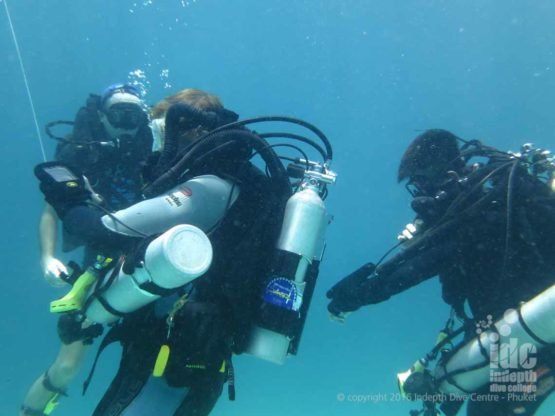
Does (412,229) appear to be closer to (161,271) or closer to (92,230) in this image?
(161,271)

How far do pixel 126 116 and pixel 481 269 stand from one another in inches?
199

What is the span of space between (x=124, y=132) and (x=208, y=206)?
13.4 feet

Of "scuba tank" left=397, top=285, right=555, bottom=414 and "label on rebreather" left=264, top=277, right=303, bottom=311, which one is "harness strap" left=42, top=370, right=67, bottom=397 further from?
"scuba tank" left=397, top=285, right=555, bottom=414

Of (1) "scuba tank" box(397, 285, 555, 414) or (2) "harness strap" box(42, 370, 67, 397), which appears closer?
(1) "scuba tank" box(397, 285, 555, 414)

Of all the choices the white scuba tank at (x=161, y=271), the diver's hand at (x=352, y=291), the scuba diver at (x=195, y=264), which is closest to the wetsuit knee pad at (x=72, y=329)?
the scuba diver at (x=195, y=264)

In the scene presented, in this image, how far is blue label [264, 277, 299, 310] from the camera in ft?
9.23

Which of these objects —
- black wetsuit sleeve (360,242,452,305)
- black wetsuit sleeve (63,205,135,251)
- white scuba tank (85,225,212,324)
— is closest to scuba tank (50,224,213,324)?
white scuba tank (85,225,212,324)

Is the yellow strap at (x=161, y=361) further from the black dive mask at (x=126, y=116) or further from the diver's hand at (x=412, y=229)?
the black dive mask at (x=126, y=116)

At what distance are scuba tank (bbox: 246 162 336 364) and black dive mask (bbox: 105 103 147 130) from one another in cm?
388

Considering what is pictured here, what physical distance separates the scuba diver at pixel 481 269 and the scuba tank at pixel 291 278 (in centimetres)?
147

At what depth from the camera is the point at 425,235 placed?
4105 mm

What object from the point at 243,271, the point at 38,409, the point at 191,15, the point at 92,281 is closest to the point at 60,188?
the point at 92,281

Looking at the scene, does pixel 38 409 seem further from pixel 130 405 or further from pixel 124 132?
pixel 130 405

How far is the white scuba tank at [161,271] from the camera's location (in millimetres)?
2256
